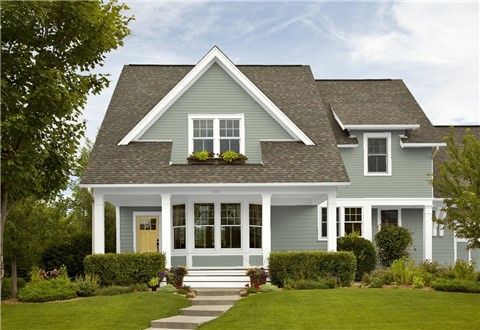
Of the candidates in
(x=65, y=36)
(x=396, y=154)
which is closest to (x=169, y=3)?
(x=65, y=36)

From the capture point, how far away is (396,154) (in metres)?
31.3

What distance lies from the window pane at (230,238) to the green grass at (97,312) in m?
5.88

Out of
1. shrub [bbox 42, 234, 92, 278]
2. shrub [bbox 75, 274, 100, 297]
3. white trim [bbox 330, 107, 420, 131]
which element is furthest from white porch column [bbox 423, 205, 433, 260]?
shrub [bbox 75, 274, 100, 297]

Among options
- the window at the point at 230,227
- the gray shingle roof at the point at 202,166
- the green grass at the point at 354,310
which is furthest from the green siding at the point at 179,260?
the green grass at the point at 354,310

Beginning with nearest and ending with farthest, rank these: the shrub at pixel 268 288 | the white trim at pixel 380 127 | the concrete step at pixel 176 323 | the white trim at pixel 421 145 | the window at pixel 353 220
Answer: the concrete step at pixel 176 323 → the shrub at pixel 268 288 → the white trim at pixel 380 127 → the white trim at pixel 421 145 → the window at pixel 353 220

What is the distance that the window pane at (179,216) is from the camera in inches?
1075

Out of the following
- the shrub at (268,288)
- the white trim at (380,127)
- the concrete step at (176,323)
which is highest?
the white trim at (380,127)

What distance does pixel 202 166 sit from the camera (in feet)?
84.7

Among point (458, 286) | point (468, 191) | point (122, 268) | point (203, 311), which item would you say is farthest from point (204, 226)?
point (468, 191)

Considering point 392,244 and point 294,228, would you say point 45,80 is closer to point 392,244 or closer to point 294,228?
point 294,228

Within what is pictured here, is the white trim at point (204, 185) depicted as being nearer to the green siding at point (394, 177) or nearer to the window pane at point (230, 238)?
the window pane at point (230, 238)

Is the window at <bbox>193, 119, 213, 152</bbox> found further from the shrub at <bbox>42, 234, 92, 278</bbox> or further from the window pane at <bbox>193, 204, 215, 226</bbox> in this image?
the shrub at <bbox>42, 234, 92, 278</bbox>

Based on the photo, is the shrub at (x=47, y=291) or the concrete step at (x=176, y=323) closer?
the concrete step at (x=176, y=323)

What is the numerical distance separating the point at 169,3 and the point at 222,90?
401 centimetres
